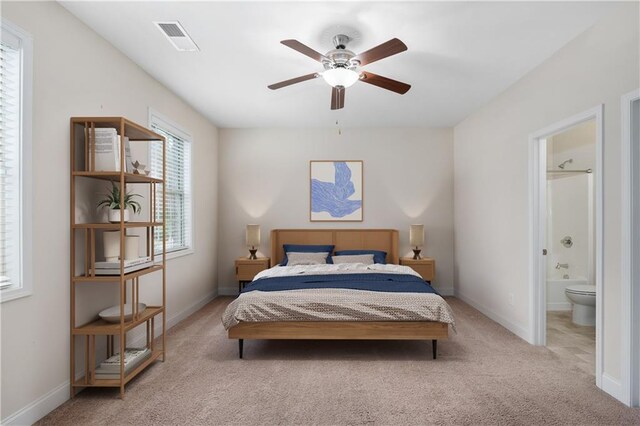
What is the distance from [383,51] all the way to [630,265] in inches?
83.1

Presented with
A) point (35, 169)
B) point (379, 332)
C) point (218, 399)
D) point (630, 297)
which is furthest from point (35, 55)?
point (630, 297)

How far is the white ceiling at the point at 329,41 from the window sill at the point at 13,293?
6.05 feet

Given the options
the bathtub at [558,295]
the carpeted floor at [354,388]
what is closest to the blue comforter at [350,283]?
the carpeted floor at [354,388]

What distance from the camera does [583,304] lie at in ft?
13.4

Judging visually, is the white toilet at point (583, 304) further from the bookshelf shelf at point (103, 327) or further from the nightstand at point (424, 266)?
the bookshelf shelf at point (103, 327)

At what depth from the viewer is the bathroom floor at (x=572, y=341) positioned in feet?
10.2

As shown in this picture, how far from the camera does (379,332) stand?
3150mm

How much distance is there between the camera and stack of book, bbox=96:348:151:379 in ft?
8.31

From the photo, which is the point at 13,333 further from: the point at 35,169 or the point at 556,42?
the point at 556,42

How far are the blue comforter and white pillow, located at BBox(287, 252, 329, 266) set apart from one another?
48.6 inches

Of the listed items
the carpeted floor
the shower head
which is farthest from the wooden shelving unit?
the shower head

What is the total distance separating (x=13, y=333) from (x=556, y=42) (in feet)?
13.8

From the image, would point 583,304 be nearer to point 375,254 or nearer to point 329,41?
point 375,254

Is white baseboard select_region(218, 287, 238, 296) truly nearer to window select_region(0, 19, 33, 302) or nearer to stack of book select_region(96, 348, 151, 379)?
stack of book select_region(96, 348, 151, 379)
